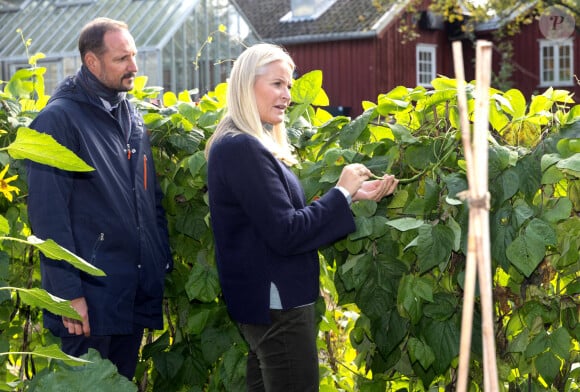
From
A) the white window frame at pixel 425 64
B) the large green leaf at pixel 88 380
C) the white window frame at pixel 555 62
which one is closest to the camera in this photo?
the large green leaf at pixel 88 380

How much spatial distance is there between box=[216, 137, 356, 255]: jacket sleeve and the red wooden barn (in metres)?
24.3

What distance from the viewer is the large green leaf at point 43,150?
1625 millimetres

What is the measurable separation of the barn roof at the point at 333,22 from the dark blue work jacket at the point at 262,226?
79.5 ft

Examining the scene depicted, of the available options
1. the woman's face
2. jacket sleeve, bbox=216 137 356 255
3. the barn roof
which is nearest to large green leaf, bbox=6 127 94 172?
jacket sleeve, bbox=216 137 356 255

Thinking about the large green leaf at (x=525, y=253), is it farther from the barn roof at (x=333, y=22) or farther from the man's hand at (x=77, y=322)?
the barn roof at (x=333, y=22)

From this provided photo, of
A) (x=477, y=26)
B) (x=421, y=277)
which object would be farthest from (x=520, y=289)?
(x=477, y=26)

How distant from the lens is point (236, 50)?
22.9m

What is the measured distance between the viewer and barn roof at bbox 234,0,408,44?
2795 cm

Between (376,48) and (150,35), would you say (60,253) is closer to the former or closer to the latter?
(150,35)

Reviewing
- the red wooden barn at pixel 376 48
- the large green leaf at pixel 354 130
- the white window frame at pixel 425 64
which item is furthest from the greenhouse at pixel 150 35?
the large green leaf at pixel 354 130

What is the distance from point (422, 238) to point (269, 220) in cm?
42

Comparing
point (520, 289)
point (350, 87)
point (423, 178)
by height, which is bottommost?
point (350, 87)

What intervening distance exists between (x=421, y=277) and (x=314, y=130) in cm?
66

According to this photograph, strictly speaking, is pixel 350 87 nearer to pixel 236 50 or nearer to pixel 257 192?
pixel 236 50
